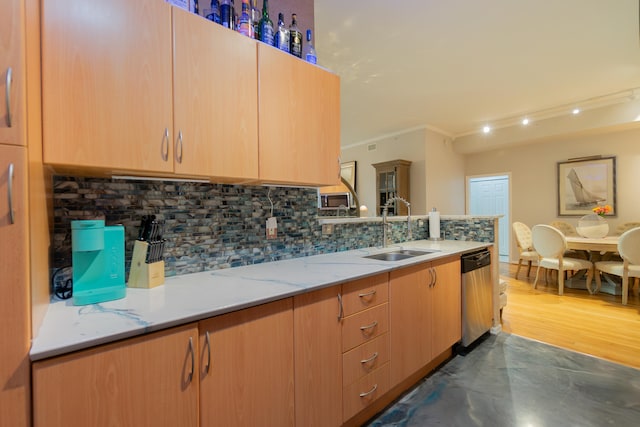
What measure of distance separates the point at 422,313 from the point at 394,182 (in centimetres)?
388

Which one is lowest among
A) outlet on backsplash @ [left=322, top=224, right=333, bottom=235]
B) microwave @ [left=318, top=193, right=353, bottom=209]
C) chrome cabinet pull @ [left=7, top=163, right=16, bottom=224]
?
outlet on backsplash @ [left=322, top=224, right=333, bottom=235]

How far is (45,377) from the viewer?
28.0 inches

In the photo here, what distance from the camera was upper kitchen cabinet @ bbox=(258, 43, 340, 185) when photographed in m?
1.45

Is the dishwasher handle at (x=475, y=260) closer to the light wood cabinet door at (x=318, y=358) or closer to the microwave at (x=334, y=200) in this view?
the light wood cabinet door at (x=318, y=358)

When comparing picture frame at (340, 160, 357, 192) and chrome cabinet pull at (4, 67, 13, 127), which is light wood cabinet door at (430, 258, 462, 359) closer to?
chrome cabinet pull at (4, 67, 13, 127)

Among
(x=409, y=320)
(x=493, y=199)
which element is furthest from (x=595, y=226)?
(x=409, y=320)

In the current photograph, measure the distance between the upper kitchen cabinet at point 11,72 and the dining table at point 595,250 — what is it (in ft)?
17.0

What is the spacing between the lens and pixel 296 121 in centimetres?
157

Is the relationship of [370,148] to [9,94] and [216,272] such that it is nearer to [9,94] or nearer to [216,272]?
[216,272]

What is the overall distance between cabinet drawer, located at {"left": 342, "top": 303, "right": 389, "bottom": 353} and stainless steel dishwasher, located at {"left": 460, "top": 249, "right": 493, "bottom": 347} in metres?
1.01


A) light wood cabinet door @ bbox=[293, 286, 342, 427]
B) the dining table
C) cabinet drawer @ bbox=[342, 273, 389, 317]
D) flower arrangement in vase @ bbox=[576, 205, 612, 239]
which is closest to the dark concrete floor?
light wood cabinet door @ bbox=[293, 286, 342, 427]

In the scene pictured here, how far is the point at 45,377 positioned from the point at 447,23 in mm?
3272

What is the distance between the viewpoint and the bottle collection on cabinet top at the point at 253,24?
1.40m

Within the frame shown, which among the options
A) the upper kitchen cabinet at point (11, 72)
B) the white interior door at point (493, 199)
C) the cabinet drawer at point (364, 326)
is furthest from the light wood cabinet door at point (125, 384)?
the white interior door at point (493, 199)
